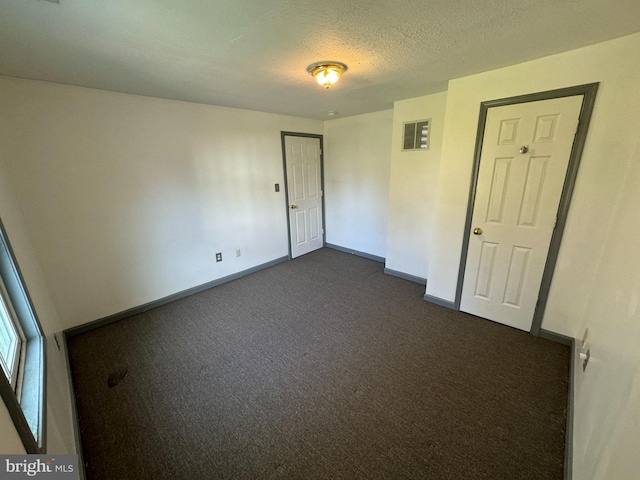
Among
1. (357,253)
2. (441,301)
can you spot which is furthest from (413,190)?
(357,253)

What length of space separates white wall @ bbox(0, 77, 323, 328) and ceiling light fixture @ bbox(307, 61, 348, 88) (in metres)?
1.71

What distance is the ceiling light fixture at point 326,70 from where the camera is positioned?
187 centimetres

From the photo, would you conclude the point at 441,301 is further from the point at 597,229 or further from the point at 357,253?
the point at 357,253

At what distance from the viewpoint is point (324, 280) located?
3545 millimetres

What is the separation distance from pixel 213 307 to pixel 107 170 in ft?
5.65

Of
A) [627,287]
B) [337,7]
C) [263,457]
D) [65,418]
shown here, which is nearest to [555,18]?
[337,7]

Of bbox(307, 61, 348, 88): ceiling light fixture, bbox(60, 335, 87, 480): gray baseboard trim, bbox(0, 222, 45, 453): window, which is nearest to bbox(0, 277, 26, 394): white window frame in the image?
bbox(0, 222, 45, 453): window

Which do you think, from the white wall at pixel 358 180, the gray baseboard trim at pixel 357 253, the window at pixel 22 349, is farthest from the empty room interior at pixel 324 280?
the gray baseboard trim at pixel 357 253

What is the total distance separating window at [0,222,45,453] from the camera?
959 millimetres

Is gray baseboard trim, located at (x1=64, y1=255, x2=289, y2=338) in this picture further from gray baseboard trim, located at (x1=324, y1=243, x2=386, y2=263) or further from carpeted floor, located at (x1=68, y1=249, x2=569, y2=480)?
gray baseboard trim, located at (x1=324, y1=243, x2=386, y2=263)

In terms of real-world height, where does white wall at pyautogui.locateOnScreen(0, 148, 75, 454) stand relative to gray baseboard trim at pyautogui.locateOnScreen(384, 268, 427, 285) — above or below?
above

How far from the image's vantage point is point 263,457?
142 centimetres

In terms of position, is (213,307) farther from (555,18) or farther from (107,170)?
(555,18)

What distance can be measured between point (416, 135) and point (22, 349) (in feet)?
12.1
